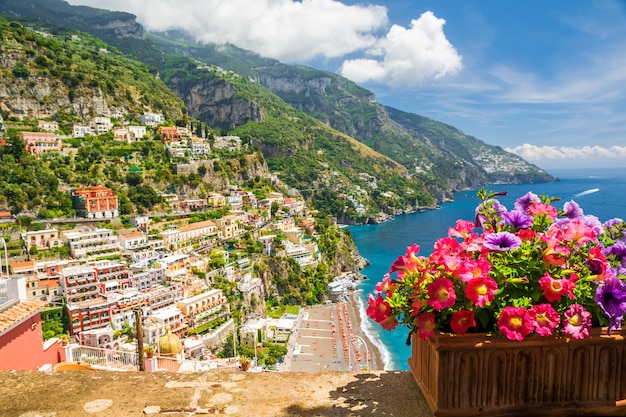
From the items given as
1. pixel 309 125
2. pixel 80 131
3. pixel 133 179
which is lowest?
pixel 133 179

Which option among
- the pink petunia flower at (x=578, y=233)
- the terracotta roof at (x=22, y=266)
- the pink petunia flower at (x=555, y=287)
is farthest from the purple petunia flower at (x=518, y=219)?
the terracotta roof at (x=22, y=266)

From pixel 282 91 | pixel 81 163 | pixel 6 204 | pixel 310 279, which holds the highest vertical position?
pixel 282 91

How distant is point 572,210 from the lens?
144cm

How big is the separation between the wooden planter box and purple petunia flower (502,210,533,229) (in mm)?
373

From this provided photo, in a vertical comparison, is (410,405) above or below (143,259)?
above

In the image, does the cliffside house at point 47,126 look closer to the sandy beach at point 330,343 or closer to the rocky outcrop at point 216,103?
the sandy beach at point 330,343

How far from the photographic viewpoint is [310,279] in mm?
35344

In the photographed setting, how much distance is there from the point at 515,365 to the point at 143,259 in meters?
29.3

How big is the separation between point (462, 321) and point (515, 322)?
0.14 meters

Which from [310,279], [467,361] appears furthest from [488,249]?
[310,279]

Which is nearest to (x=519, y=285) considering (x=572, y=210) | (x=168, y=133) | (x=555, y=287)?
(x=555, y=287)

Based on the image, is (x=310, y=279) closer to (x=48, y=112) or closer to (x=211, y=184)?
(x=211, y=184)

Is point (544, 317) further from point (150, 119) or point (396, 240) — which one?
point (150, 119)

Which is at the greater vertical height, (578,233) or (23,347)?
Answer: (578,233)
